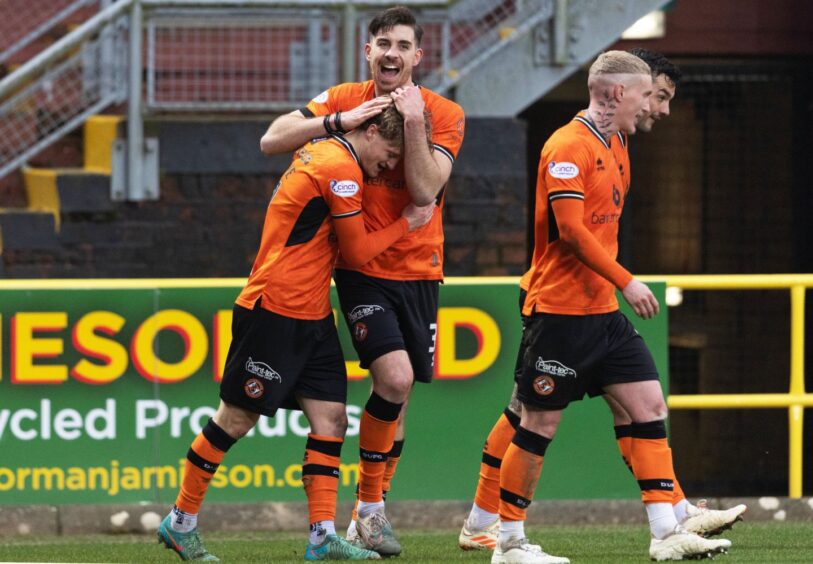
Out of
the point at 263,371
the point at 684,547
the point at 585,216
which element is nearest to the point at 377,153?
the point at 585,216

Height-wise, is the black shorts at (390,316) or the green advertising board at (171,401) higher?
the black shorts at (390,316)

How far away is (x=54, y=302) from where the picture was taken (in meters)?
8.33

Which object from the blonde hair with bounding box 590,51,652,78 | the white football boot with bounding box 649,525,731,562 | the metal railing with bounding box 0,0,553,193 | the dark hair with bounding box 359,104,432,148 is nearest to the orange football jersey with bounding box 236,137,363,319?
the dark hair with bounding box 359,104,432,148

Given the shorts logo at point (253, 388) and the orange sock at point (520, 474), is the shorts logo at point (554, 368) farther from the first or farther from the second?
the shorts logo at point (253, 388)

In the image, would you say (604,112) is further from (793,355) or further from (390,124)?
(793,355)

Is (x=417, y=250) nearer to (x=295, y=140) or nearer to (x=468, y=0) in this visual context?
(x=295, y=140)

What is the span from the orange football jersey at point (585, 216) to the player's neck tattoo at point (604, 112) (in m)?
0.03

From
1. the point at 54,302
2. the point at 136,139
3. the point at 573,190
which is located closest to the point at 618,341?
the point at 573,190

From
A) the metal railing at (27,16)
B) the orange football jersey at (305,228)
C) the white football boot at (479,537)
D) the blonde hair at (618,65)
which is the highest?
the metal railing at (27,16)

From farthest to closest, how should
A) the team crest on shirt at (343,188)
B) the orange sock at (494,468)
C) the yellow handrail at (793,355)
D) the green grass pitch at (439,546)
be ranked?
the yellow handrail at (793,355) → the orange sock at (494,468) → the green grass pitch at (439,546) → the team crest on shirt at (343,188)

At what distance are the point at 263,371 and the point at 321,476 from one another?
47 cm

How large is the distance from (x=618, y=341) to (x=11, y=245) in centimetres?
591

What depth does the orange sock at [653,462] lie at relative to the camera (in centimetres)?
669

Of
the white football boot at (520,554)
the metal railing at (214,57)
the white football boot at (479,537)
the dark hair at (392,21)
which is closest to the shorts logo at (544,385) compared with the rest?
the white football boot at (520,554)
